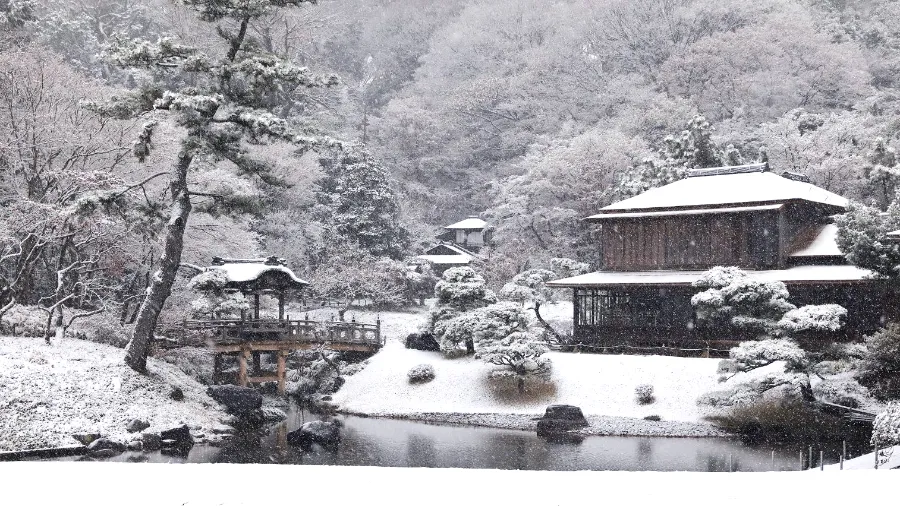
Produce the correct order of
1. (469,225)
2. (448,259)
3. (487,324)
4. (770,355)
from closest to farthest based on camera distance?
(770,355)
(487,324)
(448,259)
(469,225)

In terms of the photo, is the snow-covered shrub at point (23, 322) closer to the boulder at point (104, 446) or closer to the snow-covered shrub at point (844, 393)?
the boulder at point (104, 446)

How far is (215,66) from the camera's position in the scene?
21062mm

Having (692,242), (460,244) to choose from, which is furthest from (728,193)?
(460,244)

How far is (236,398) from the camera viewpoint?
2267 cm

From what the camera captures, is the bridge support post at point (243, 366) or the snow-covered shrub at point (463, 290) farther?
the snow-covered shrub at point (463, 290)

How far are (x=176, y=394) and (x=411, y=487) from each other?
15428mm

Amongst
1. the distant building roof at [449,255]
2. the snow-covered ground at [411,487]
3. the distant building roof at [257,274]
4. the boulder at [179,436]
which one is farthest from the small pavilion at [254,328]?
the distant building roof at [449,255]

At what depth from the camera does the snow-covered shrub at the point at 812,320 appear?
67.1 ft

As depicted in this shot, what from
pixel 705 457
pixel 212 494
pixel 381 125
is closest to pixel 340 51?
pixel 381 125

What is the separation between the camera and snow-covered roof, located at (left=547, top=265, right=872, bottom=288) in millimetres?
24953

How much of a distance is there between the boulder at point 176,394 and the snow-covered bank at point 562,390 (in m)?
6.51

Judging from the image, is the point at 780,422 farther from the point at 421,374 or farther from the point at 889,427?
the point at 421,374

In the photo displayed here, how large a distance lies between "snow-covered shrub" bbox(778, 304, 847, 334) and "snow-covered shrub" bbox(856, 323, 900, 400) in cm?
144

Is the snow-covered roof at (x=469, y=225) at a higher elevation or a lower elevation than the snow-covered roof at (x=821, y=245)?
higher
